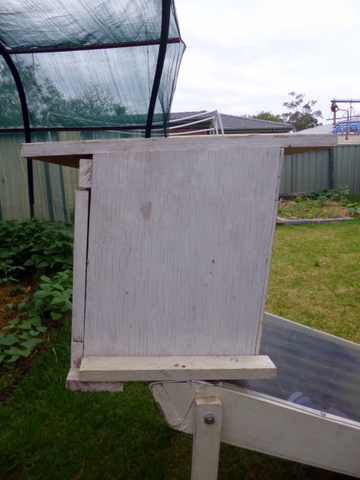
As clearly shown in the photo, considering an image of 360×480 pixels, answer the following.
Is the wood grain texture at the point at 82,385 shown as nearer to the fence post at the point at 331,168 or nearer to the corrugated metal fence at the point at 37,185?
the corrugated metal fence at the point at 37,185

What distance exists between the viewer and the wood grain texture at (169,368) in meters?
1.07

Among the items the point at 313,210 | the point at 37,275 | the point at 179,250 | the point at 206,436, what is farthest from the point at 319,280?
the point at 313,210

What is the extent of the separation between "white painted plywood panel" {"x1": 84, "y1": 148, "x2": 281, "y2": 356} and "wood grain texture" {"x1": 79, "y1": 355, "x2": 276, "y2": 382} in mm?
25

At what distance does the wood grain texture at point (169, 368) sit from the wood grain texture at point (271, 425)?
0.17ft

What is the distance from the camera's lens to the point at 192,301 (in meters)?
1.09

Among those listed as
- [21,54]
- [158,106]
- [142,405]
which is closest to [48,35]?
[21,54]

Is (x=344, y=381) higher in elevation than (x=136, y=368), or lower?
lower

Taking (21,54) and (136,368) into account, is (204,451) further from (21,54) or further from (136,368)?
(21,54)

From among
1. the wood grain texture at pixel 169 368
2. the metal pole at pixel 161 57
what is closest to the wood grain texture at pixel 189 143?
the wood grain texture at pixel 169 368

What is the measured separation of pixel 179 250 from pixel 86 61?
12.5 feet

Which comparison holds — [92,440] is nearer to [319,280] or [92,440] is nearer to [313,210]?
[319,280]

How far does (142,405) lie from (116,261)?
4.49ft

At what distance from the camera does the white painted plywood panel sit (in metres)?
1.02

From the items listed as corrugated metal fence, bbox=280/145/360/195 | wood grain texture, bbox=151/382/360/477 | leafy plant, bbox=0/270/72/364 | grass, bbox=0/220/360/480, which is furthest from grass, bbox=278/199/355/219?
wood grain texture, bbox=151/382/360/477
